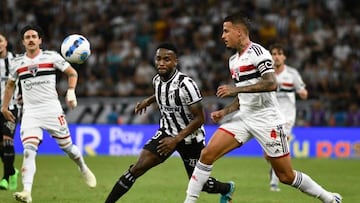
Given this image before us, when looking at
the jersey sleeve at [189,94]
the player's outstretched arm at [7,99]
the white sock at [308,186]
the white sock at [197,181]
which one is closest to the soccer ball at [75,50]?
the player's outstretched arm at [7,99]

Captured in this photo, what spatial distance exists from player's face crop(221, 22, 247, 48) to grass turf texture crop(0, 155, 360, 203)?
2867 mm

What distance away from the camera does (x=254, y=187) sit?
13.9m

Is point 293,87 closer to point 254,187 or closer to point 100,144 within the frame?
point 254,187

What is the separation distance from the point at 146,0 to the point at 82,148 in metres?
7.49

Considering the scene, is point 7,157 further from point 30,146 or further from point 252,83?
point 252,83

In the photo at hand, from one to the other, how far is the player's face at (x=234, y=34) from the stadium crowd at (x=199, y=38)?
13626 mm

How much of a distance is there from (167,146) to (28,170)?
2.34 meters

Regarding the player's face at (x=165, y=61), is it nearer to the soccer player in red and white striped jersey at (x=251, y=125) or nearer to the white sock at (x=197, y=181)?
the soccer player in red and white striped jersey at (x=251, y=125)

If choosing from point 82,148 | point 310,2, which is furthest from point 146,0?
point 82,148

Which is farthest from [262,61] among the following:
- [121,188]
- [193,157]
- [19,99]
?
[19,99]

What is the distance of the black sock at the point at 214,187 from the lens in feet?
33.3

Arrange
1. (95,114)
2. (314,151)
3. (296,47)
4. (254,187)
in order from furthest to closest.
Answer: (296,47), (95,114), (314,151), (254,187)

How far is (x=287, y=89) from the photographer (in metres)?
14.8

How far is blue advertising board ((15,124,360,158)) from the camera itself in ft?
72.5
